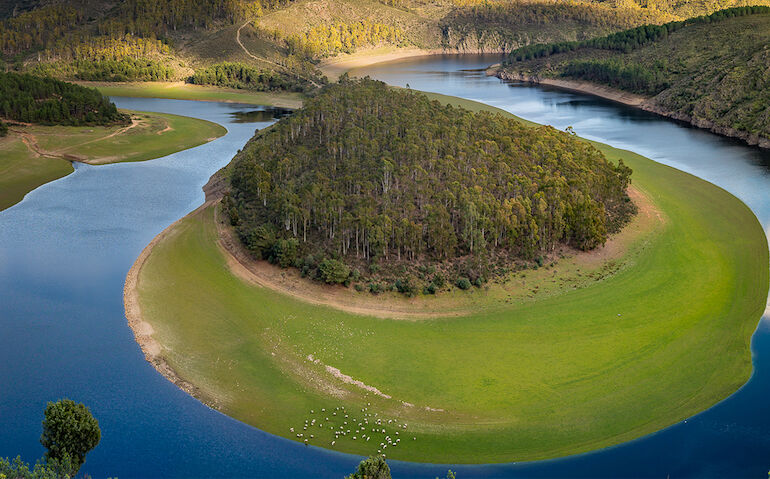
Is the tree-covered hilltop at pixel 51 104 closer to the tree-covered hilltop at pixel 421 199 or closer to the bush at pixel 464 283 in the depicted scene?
the tree-covered hilltop at pixel 421 199

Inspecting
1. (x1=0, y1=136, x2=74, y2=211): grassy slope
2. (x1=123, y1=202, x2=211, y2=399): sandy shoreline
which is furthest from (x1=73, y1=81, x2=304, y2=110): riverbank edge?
(x1=123, y1=202, x2=211, y2=399): sandy shoreline

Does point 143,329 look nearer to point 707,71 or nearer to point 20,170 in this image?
point 20,170

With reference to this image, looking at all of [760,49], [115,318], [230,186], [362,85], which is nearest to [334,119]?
[230,186]

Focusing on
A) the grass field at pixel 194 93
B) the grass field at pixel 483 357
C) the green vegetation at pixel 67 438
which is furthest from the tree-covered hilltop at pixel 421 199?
the grass field at pixel 194 93

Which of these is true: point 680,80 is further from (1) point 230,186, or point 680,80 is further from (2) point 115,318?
(2) point 115,318

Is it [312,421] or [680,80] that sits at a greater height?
[680,80]

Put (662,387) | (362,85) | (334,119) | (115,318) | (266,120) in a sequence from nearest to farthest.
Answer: (662,387) → (115,318) → (334,119) → (362,85) → (266,120)

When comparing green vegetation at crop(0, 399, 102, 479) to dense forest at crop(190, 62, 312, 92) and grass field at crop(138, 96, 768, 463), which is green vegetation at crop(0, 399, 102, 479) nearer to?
grass field at crop(138, 96, 768, 463)

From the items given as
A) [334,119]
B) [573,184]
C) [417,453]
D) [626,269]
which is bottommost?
[417,453]

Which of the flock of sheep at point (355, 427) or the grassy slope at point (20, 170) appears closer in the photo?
the flock of sheep at point (355, 427)
